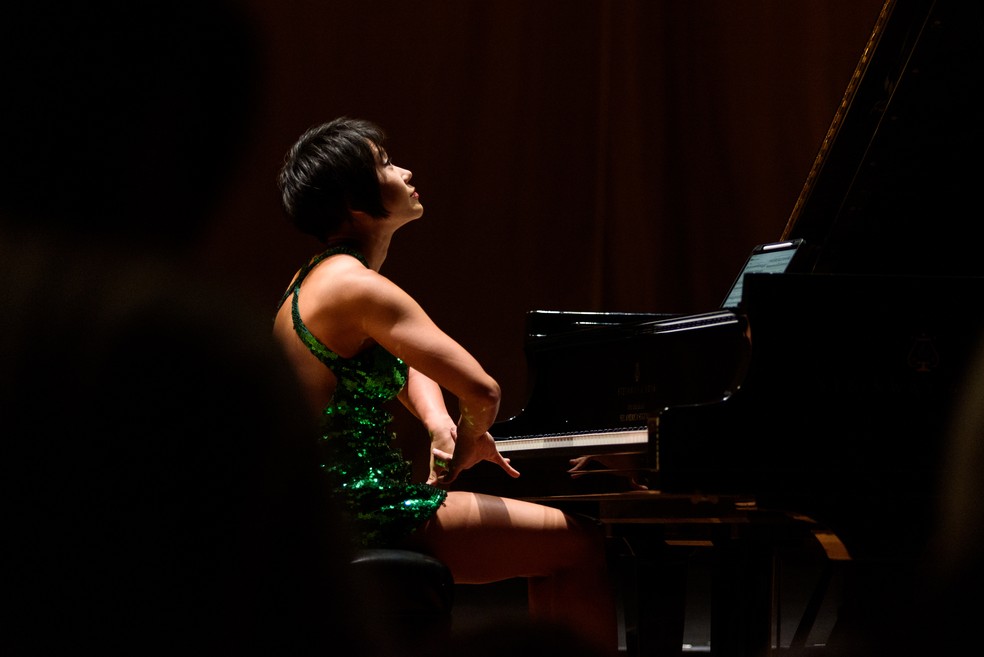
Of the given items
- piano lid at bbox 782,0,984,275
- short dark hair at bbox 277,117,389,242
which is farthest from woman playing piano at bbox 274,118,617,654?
piano lid at bbox 782,0,984,275

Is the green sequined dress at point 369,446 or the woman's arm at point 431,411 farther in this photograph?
the woman's arm at point 431,411

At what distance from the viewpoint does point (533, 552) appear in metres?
1.95

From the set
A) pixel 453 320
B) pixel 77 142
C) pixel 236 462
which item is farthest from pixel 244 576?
pixel 453 320

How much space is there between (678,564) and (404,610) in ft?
2.76

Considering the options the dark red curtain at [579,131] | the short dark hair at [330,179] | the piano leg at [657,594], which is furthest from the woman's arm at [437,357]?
the dark red curtain at [579,131]

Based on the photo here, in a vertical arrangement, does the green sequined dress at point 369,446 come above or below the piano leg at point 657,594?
above

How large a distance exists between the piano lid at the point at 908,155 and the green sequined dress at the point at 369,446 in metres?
0.90

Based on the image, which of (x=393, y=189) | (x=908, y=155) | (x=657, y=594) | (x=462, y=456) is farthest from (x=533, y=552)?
(x=908, y=155)

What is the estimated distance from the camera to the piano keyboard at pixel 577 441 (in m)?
2.03

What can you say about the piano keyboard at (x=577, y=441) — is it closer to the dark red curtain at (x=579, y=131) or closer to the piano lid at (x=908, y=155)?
the piano lid at (x=908, y=155)

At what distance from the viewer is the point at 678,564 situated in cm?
229

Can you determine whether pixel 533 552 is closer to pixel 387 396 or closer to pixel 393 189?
pixel 387 396

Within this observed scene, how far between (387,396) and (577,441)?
0.41 m

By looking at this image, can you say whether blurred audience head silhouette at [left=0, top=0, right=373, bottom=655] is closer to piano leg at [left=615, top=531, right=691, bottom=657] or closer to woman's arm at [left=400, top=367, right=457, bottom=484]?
woman's arm at [left=400, top=367, right=457, bottom=484]
